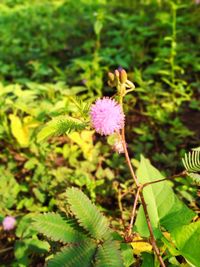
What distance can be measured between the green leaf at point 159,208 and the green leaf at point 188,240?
0.31ft

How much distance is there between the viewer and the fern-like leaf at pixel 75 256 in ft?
3.34

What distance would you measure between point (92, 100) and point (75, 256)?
2.83ft

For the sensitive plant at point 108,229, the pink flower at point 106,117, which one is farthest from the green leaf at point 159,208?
the pink flower at point 106,117

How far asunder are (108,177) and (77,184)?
7.1 inches

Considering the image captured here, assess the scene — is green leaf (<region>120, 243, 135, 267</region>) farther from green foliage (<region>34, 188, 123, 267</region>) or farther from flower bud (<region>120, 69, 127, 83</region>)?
flower bud (<region>120, 69, 127, 83</region>)

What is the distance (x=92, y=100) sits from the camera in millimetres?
1771

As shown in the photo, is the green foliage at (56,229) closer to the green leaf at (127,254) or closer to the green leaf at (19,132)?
the green leaf at (127,254)

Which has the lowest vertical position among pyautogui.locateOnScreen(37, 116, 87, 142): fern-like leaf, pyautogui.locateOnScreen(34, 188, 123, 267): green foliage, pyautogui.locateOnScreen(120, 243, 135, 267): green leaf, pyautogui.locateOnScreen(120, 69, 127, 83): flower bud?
pyautogui.locateOnScreen(120, 243, 135, 267): green leaf

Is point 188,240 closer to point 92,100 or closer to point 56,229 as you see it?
point 56,229

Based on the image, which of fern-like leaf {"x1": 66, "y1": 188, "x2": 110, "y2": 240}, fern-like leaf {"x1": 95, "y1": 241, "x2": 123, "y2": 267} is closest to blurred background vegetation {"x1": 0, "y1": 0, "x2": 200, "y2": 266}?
fern-like leaf {"x1": 66, "y1": 188, "x2": 110, "y2": 240}

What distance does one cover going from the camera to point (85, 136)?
6.91 ft

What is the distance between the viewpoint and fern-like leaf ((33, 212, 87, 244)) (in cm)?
109

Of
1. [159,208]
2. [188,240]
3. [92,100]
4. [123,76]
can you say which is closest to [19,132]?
[92,100]

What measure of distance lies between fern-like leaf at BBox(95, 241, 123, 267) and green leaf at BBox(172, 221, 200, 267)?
0.22m
